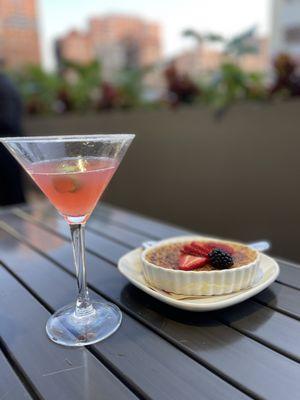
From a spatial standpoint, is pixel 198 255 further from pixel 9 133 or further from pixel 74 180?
pixel 9 133

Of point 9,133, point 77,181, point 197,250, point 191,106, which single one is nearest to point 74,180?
point 77,181

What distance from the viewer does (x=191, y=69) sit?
3006mm

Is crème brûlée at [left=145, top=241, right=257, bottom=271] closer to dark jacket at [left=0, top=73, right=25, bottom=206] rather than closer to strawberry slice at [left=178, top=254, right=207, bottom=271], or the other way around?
strawberry slice at [left=178, top=254, right=207, bottom=271]

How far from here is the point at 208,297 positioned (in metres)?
0.72

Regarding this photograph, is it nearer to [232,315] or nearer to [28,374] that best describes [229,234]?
[232,315]

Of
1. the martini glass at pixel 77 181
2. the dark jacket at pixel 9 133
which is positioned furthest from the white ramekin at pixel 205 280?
the dark jacket at pixel 9 133

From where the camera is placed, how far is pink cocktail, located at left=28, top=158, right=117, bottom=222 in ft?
2.17

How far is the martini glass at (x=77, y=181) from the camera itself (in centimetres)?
66

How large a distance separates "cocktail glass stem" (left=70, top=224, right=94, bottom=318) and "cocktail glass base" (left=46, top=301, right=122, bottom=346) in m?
0.01

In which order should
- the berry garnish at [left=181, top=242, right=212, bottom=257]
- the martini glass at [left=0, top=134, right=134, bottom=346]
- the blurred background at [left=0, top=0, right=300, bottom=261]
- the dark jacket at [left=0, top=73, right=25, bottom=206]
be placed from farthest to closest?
the dark jacket at [left=0, top=73, right=25, bottom=206] → the blurred background at [left=0, top=0, right=300, bottom=261] → the berry garnish at [left=181, top=242, right=212, bottom=257] → the martini glass at [left=0, top=134, right=134, bottom=346]

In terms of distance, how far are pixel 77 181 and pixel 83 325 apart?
265mm

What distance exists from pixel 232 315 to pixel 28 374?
14.2 inches

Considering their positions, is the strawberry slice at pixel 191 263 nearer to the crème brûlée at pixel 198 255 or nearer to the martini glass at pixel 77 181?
the crème brûlée at pixel 198 255

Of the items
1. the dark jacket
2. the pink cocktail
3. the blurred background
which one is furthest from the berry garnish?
the dark jacket
